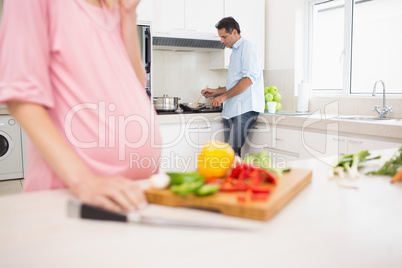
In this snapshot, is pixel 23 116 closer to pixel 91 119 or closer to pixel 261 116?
pixel 91 119

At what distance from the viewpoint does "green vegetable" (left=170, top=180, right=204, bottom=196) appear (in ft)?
2.22

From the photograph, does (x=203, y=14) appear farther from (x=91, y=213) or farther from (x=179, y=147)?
(x=91, y=213)

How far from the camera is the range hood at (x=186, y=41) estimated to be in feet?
11.2

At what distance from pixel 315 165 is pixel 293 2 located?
2.95m

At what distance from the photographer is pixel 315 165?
1.15 meters

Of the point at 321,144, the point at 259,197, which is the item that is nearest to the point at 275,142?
the point at 321,144

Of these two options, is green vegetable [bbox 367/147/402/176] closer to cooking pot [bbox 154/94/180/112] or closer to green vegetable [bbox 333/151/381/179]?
green vegetable [bbox 333/151/381/179]

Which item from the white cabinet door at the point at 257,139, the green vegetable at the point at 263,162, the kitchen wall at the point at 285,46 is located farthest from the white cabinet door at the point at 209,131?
the green vegetable at the point at 263,162

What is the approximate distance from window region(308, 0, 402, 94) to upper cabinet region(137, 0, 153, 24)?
1603 millimetres

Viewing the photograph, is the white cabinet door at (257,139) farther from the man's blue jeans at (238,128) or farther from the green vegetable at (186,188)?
the green vegetable at (186,188)

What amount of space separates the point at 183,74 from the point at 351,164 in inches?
117

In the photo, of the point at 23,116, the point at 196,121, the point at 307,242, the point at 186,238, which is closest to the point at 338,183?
the point at 307,242

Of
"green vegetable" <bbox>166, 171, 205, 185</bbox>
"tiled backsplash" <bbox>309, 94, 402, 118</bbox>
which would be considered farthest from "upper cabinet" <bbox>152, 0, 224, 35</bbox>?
"green vegetable" <bbox>166, 171, 205, 185</bbox>

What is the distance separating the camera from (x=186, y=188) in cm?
68
